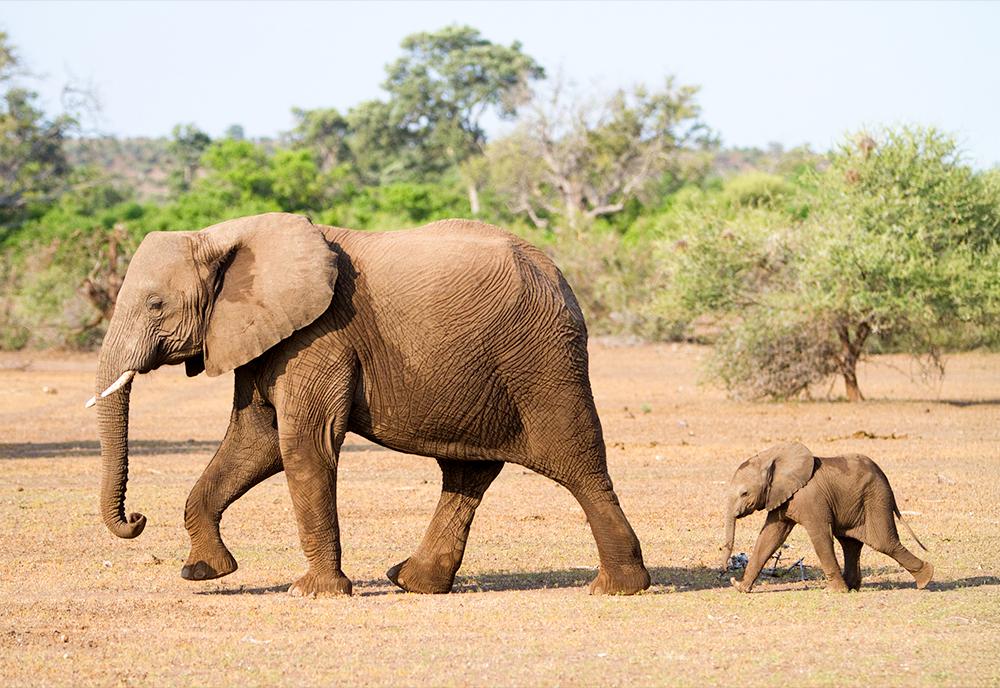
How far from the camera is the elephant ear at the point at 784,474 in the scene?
9.25 meters

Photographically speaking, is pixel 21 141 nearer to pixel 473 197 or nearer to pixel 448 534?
pixel 473 197

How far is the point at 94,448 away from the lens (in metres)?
19.4

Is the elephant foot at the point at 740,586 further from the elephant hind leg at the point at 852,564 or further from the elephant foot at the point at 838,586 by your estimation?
the elephant hind leg at the point at 852,564

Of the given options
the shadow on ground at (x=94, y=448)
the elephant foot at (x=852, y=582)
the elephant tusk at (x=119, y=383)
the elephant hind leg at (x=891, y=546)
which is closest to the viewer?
the elephant tusk at (x=119, y=383)

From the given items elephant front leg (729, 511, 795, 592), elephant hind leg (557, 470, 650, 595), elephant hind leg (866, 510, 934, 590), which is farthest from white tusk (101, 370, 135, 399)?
elephant hind leg (866, 510, 934, 590)

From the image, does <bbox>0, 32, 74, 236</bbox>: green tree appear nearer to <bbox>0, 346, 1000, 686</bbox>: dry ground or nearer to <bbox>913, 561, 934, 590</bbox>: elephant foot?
<bbox>0, 346, 1000, 686</bbox>: dry ground

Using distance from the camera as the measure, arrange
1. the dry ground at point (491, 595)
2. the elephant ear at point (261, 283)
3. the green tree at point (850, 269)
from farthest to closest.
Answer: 1. the green tree at point (850, 269)
2. the elephant ear at point (261, 283)
3. the dry ground at point (491, 595)

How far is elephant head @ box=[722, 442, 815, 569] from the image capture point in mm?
9250

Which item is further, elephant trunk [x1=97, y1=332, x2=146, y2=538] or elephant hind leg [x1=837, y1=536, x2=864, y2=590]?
elephant hind leg [x1=837, y1=536, x2=864, y2=590]

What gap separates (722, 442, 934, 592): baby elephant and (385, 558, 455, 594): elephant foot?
1.78 meters

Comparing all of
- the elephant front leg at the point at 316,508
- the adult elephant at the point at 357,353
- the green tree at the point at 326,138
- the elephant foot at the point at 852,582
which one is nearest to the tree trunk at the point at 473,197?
the green tree at the point at 326,138

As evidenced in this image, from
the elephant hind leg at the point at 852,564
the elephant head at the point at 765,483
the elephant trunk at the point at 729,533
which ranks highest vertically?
the elephant head at the point at 765,483

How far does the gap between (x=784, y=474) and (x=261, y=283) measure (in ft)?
11.0

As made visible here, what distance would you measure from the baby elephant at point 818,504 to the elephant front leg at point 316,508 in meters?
2.38
